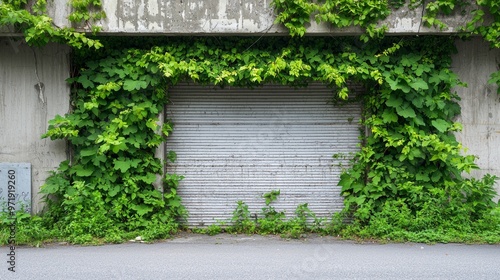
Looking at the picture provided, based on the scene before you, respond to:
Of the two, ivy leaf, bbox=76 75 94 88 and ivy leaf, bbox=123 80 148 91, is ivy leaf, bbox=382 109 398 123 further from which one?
ivy leaf, bbox=76 75 94 88

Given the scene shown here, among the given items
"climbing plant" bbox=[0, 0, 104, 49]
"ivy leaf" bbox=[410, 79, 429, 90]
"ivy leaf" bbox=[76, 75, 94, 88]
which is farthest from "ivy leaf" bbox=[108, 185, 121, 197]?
"ivy leaf" bbox=[410, 79, 429, 90]

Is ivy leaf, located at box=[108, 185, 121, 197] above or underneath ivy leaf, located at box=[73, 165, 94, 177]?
underneath

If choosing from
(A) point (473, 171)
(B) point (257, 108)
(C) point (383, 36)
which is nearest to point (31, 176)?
(B) point (257, 108)

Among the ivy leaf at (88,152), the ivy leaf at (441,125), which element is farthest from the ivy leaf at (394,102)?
the ivy leaf at (88,152)

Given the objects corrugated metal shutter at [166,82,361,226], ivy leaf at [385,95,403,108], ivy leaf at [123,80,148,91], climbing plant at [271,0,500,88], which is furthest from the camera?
corrugated metal shutter at [166,82,361,226]

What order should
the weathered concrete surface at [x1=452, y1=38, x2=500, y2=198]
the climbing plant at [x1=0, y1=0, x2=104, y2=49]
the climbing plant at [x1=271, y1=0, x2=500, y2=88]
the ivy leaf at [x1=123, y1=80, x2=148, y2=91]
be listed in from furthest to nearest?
the weathered concrete surface at [x1=452, y1=38, x2=500, y2=198] < the ivy leaf at [x1=123, y1=80, x2=148, y2=91] < the climbing plant at [x1=271, y1=0, x2=500, y2=88] < the climbing plant at [x1=0, y1=0, x2=104, y2=49]

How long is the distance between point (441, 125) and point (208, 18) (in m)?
3.92

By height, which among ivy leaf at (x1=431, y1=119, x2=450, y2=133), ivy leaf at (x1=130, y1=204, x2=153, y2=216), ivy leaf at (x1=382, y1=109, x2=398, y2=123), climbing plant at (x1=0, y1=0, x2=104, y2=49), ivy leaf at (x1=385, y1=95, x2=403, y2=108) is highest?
climbing plant at (x1=0, y1=0, x2=104, y2=49)

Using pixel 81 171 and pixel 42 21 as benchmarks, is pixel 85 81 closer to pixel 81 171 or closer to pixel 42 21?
Answer: pixel 42 21

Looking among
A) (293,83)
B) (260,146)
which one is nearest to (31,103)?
(260,146)

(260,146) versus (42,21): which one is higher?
(42,21)

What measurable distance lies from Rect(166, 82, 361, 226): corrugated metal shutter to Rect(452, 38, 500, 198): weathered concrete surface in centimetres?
175

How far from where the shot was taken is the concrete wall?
7.56 metres

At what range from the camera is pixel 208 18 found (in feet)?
23.3
